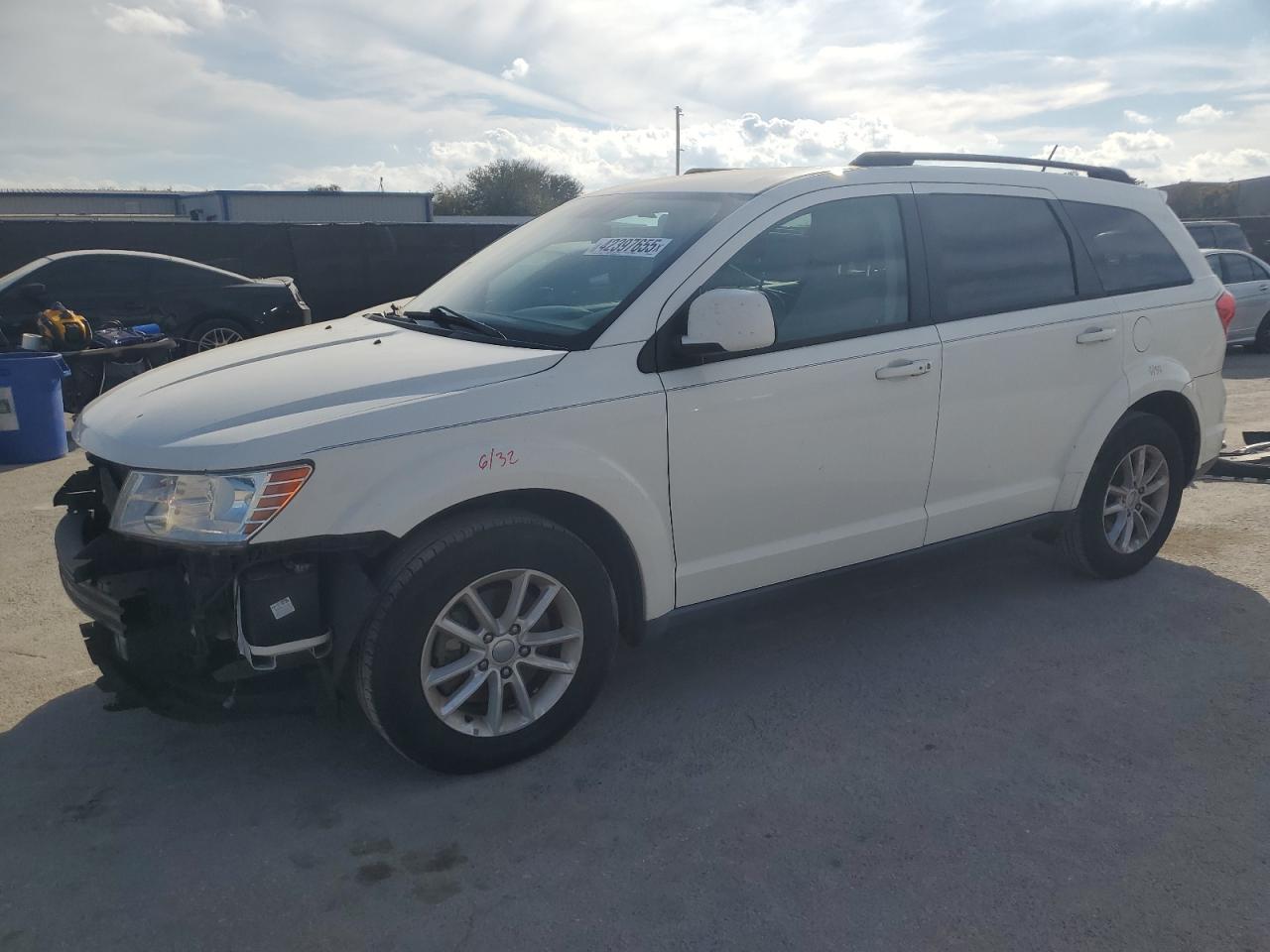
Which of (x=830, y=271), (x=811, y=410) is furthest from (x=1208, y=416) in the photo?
(x=811, y=410)

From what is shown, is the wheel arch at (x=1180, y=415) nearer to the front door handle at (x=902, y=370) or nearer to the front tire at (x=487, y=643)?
the front door handle at (x=902, y=370)

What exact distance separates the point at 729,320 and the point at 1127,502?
2.73m

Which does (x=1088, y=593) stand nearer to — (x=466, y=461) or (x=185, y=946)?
(x=466, y=461)

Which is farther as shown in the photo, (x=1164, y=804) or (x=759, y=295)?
(x=759, y=295)

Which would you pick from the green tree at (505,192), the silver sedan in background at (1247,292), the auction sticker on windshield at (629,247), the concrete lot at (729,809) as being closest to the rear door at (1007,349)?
the concrete lot at (729,809)

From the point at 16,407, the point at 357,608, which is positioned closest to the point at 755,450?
the point at 357,608

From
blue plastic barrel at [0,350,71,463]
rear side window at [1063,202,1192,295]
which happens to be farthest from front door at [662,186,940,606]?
blue plastic barrel at [0,350,71,463]

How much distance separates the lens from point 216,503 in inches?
113

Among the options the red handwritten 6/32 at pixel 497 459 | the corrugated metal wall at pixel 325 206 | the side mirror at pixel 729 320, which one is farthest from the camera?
the corrugated metal wall at pixel 325 206

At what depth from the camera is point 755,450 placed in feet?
11.9

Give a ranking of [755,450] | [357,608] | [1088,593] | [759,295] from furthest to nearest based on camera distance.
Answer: [1088,593] < [755,450] < [759,295] < [357,608]

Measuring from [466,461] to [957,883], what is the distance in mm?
1804

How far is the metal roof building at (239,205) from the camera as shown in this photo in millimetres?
37250

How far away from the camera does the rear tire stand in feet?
15.8
